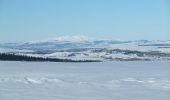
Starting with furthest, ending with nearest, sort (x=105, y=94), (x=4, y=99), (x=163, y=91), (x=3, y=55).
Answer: (x=3, y=55) < (x=163, y=91) < (x=105, y=94) < (x=4, y=99)

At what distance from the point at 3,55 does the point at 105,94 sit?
48.6 m

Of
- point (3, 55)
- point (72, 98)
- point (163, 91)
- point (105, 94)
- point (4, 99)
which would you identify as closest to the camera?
point (4, 99)

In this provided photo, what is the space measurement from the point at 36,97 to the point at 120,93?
283 centimetres

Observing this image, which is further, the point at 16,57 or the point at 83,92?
the point at 16,57

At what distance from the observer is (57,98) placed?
393 inches

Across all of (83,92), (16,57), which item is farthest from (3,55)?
(83,92)

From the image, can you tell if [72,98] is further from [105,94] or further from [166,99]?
[166,99]

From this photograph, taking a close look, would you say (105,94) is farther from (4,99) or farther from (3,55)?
(3,55)

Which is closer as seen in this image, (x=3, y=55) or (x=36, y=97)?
(x=36, y=97)

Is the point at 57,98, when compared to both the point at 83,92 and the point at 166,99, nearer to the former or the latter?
the point at 83,92

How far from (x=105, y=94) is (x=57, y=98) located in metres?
1.78

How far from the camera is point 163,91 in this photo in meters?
12.1

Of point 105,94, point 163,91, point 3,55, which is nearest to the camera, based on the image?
point 105,94

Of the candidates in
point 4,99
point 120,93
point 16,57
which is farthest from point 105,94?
point 16,57
